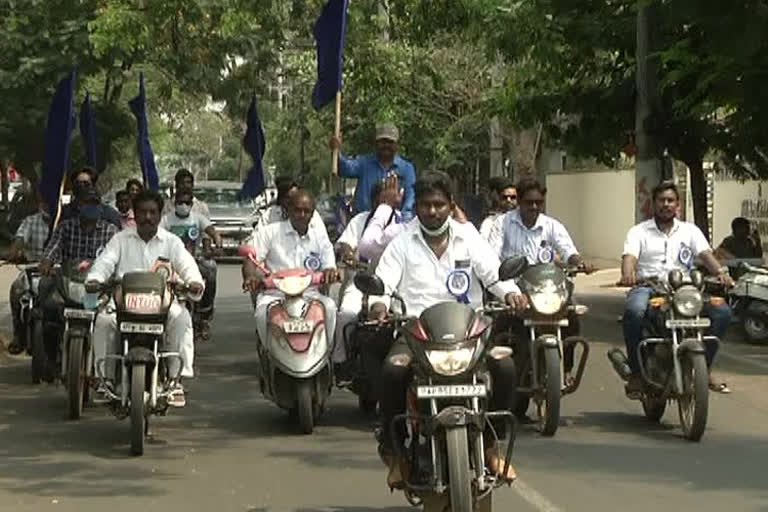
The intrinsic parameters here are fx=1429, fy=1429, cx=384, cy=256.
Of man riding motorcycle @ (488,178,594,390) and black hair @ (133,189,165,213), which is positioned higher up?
black hair @ (133,189,165,213)

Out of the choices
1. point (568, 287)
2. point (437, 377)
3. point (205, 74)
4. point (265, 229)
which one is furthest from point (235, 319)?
point (437, 377)

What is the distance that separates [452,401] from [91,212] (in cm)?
624

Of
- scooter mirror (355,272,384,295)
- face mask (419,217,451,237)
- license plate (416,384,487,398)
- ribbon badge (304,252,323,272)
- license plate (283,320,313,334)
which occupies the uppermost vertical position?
face mask (419,217,451,237)

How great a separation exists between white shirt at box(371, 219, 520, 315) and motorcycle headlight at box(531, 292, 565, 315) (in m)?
2.15

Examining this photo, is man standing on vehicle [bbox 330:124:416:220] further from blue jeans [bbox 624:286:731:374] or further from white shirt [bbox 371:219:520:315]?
white shirt [bbox 371:219:520:315]

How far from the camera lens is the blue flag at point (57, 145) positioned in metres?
13.9

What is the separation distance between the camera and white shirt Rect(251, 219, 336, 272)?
35.2 ft

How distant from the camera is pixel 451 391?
6.27 meters

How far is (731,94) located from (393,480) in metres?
9.59

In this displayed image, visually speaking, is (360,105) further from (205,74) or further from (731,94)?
(731,94)

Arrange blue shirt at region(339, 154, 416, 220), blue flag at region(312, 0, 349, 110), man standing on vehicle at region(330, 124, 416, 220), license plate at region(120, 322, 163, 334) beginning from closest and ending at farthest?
license plate at region(120, 322, 163, 334)
man standing on vehicle at region(330, 124, 416, 220)
blue shirt at region(339, 154, 416, 220)
blue flag at region(312, 0, 349, 110)

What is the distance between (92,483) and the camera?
8312 millimetres

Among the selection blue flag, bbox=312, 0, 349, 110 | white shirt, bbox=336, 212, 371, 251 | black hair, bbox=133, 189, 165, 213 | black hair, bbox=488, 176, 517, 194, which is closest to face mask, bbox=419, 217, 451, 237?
black hair, bbox=133, 189, 165, 213

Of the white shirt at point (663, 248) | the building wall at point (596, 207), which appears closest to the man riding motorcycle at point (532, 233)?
the white shirt at point (663, 248)
